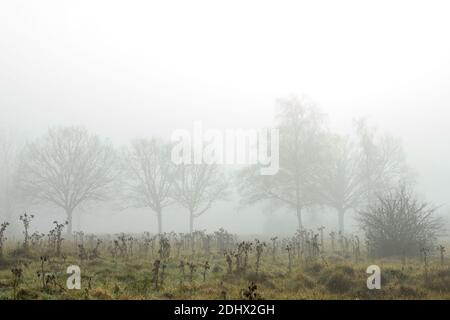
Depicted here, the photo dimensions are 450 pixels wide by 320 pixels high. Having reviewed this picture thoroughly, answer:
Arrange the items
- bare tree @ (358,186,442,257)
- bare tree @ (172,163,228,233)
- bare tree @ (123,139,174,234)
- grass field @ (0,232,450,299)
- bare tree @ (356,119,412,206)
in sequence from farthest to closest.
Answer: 1. bare tree @ (123,139,174,234)
2. bare tree @ (172,163,228,233)
3. bare tree @ (356,119,412,206)
4. bare tree @ (358,186,442,257)
5. grass field @ (0,232,450,299)

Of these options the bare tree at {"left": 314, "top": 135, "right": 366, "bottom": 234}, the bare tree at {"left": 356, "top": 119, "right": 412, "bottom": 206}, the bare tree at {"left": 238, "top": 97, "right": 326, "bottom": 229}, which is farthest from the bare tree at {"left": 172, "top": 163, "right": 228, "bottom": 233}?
the bare tree at {"left": 356, "top": 119, "right": 412, "bottom": 206}

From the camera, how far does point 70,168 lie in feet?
132

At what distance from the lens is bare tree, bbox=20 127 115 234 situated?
3959cm

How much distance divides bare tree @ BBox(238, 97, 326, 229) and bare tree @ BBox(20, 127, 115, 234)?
47.5 feet

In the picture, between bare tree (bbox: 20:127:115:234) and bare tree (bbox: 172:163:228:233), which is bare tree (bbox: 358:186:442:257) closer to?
bare tree (bbox: 172:163:228:233)

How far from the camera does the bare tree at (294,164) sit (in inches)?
1483

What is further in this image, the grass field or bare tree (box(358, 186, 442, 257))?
bare tree (box(358, 186, 442, 257))

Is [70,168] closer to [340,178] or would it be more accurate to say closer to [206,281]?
[340,178]

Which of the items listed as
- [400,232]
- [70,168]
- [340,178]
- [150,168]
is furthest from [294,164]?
[70,168]

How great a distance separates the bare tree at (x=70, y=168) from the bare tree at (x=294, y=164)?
47.5 feet

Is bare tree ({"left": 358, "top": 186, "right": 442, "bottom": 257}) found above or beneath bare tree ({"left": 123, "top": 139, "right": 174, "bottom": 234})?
beneath

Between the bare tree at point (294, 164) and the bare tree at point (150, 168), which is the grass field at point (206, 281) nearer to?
the bare tree at point (294, 164)

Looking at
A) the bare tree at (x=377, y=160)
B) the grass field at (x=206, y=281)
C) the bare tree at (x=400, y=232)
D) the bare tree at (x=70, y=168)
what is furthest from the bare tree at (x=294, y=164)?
the grass field at (x=206, y=281)
